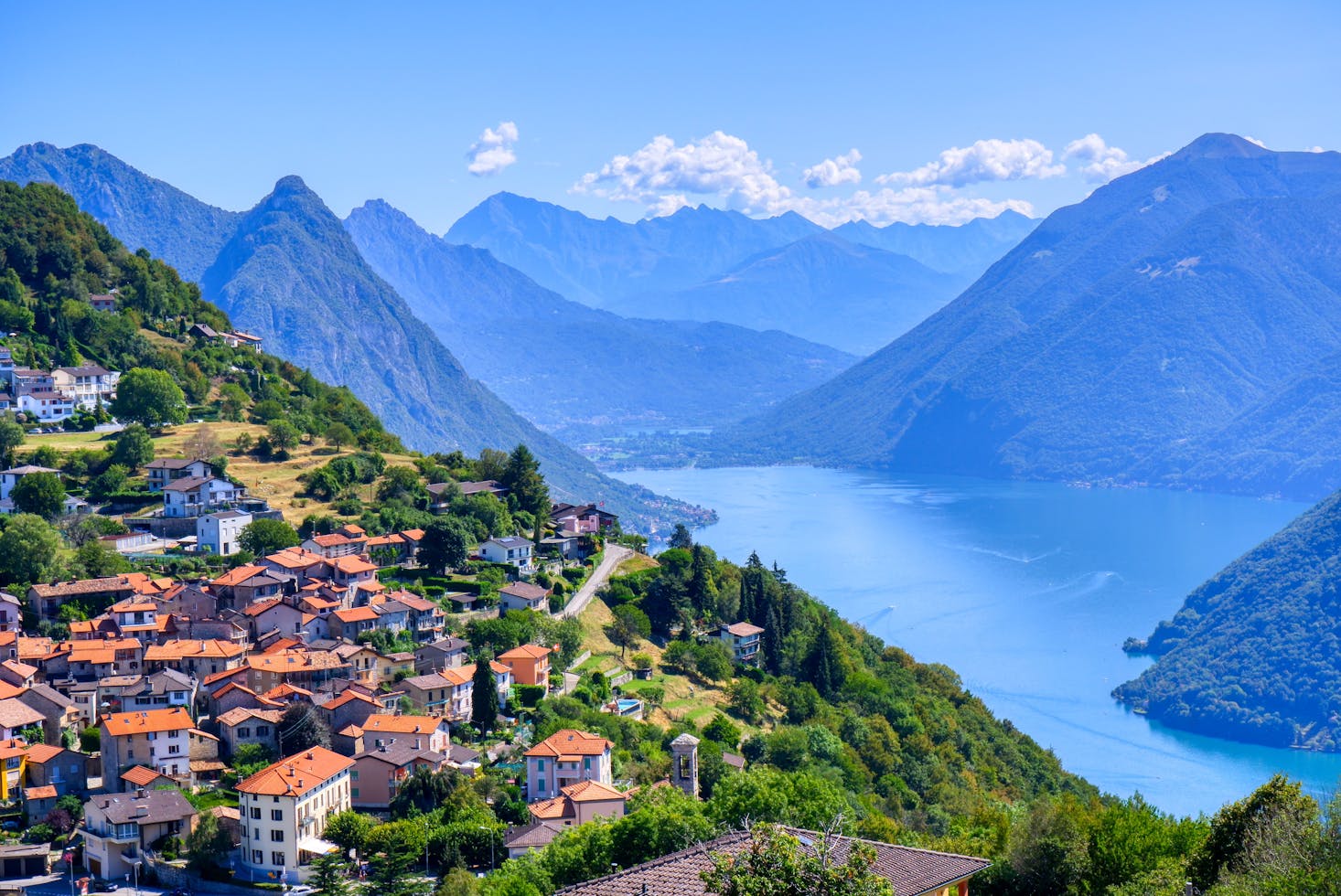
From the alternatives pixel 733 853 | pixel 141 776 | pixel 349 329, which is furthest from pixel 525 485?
pixel 349 329

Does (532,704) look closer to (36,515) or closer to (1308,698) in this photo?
(36,515)

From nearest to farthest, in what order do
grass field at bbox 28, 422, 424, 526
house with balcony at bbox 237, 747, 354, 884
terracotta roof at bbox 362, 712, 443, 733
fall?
house with balcony at bbox 237, 747, 354, 884
terracotta roof at bbox 362, 712, 443, 733
grass field at bbox 28, 422, 424, 526

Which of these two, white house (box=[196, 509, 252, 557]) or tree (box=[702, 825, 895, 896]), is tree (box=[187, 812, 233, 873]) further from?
tree (box=[702, 825, 895, 896])

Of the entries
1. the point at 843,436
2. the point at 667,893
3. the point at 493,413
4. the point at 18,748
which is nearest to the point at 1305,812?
the point at 667,893

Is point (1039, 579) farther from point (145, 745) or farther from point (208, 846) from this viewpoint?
point (208, 846)

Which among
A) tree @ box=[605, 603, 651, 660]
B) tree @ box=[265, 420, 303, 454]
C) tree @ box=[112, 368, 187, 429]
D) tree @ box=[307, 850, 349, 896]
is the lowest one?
tree @ box=[307, 850, 349, 896]

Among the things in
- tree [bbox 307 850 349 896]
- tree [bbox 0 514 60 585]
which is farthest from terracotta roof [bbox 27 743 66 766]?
tree [bbox 0 514 60 585]
